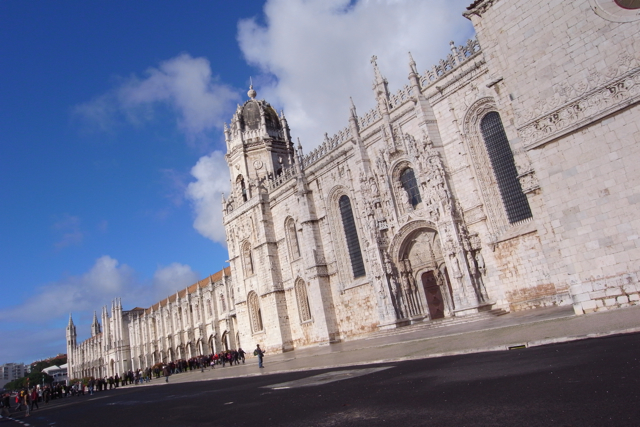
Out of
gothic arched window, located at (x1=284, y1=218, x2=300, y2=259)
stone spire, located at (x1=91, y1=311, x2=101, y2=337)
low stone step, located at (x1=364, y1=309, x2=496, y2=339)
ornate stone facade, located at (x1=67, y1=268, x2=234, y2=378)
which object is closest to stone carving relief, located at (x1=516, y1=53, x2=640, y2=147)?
low stone step, located at (x1=364, y1=309, x2=496, y2=339)

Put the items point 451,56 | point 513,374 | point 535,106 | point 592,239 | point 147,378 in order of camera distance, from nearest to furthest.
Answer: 1. point 513,374
2. point 592,239
3. point 535,106
4. point 451,56
5. point 147,378

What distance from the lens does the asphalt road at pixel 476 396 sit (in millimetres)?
3581

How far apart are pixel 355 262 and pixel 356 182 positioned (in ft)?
15.6

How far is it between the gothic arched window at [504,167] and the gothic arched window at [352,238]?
30.6 ft

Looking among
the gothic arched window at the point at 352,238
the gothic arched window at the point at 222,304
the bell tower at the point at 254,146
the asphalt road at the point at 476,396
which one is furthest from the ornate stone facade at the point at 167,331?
the asphalt road at the point at 476,396

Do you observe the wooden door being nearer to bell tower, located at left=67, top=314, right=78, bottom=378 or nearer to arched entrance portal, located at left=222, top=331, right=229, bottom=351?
arched entrance portal, located at left=222, top=331, right=229, bottom=351

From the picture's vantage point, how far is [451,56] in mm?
19984

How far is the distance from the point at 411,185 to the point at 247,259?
15850mm

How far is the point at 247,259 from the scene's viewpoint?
3322cm

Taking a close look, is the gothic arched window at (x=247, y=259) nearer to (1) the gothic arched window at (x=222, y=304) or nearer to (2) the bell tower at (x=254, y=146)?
(2) the bell tower at (x=254, y=146)

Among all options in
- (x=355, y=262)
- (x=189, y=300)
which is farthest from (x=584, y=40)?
(x=189, y=300)

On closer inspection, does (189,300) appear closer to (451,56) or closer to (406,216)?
(406,216)

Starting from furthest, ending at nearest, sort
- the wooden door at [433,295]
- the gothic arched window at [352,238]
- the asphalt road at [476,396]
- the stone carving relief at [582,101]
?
the gothic arched window at [352,238]
the wooden door at [433,295]
the stone carving relief at [582,101]
the asphalt road at [476,396]

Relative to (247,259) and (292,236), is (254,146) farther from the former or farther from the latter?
(292,236)
